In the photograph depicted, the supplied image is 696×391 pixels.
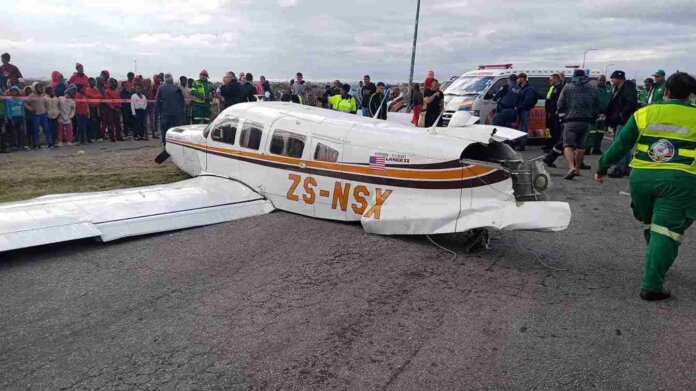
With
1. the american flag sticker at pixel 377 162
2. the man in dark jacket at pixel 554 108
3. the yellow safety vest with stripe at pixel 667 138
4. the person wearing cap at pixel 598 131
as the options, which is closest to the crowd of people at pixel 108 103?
the man in dark jacket at pixel 554 108

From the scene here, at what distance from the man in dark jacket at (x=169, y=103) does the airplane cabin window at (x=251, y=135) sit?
5737mm

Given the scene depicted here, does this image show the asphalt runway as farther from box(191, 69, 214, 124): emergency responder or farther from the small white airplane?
box(191, 69, 214, 124): emergency responder

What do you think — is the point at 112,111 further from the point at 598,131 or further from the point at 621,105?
the point at 598,131

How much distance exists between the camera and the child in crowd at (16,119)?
13.0 meters

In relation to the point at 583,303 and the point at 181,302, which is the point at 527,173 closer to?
the point at 583,303

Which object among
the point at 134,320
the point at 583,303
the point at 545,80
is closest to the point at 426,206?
the point at 583,303

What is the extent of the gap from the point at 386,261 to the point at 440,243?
100cm

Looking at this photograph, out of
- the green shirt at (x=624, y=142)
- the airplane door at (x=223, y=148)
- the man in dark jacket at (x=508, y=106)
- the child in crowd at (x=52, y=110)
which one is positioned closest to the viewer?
the green shirt at (x=624, y=142)

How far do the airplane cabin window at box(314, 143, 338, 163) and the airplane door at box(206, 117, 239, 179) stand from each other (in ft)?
6.07

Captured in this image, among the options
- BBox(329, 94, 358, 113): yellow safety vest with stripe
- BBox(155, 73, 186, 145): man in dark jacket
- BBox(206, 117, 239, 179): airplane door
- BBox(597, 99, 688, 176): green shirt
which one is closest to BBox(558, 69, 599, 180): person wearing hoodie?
BBox(597, 99, 688, 176): green shirt

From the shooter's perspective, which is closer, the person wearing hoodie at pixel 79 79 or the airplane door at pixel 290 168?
the airplane door at pixel 290 168

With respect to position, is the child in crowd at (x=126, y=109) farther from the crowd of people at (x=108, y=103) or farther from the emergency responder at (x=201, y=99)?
the emergency responder at (x=201, y=99)

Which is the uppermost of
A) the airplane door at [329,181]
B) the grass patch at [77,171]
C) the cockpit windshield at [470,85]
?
the cockpit windshield at [470,85]

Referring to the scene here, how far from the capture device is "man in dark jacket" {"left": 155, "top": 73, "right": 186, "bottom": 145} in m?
13.1
